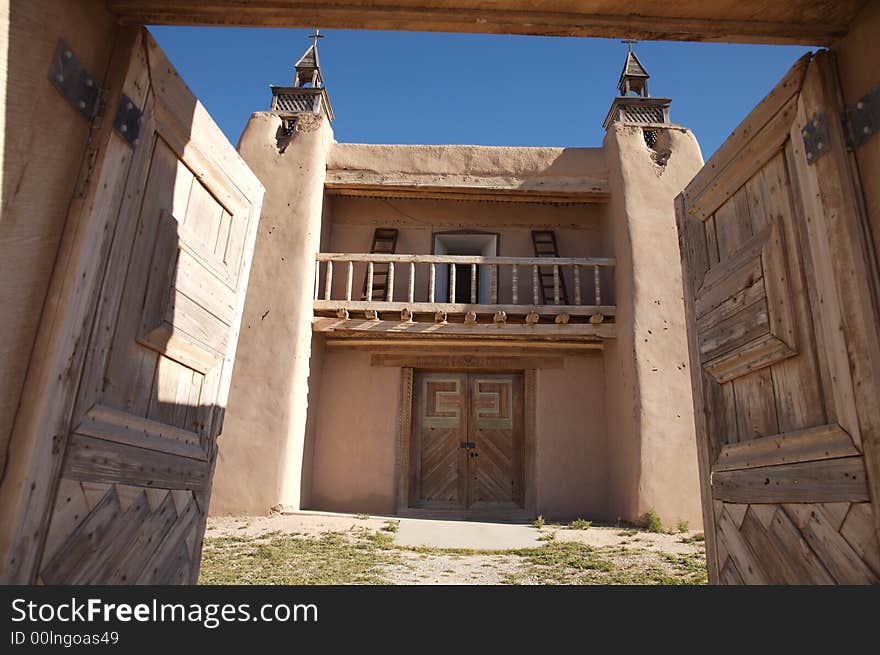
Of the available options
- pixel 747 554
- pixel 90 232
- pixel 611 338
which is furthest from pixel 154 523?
pixel 611 338

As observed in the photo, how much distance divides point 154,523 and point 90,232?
4.44 feet

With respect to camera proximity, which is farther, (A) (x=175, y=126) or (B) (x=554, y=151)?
(B) (x=554, y=151)

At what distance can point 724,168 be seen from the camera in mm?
3555

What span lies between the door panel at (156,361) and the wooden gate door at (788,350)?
2790 mm

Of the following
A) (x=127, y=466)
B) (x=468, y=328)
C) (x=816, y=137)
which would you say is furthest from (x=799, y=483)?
(x=468, y=328)

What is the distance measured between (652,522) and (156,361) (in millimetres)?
8348

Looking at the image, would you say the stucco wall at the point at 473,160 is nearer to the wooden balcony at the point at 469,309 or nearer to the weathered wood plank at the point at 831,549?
the wooden balcony at the point at 469,309

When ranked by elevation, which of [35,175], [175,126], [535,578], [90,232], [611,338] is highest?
[611,338]

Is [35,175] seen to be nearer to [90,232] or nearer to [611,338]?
[90,232]

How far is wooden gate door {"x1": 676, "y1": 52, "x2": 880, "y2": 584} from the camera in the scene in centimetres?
246

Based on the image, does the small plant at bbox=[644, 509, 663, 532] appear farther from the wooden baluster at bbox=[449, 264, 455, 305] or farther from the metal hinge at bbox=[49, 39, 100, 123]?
the metal hinge at bbox=[49, 39, 100, 123]

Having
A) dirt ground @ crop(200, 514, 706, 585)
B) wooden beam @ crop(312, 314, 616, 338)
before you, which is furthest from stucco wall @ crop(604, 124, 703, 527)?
dirt ground @ crop(200, 514, 706, 585)

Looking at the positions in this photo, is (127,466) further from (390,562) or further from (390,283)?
(390,283)
